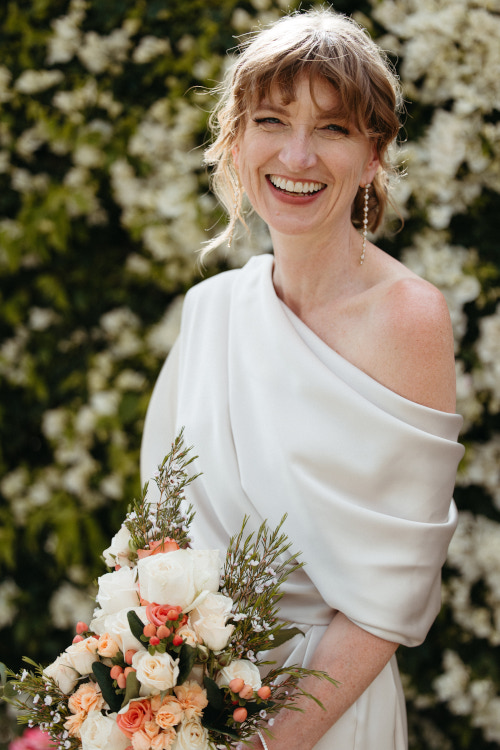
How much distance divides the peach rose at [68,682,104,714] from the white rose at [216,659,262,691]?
20 cm

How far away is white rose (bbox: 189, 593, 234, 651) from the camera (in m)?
1.22

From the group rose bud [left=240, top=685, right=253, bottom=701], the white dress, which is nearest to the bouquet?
rose bud [left=240, top=685, right=253, bottom=701]

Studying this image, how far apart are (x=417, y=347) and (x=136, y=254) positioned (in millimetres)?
1657

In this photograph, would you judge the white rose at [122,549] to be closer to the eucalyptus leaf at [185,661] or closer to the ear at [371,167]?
the eucalyptus leaf at [185,661]

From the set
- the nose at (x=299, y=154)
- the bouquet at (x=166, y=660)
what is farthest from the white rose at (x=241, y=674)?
the nose at (x=299, y=154)

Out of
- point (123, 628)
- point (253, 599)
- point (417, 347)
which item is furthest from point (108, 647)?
point (417, 347)

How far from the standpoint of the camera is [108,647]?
1263 mm

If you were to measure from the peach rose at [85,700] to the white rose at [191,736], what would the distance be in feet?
0.49

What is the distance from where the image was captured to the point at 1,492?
124 inches

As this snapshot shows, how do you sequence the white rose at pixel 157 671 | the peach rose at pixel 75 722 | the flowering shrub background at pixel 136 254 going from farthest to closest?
the flowering shrub background at pixel 136 254
the peach rose at pixel 75 722
the white rose at pixel 157 671

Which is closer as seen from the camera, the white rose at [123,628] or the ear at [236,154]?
the white rose at [123,628]

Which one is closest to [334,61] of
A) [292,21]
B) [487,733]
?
[292,21]

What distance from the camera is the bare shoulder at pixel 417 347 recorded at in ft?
5.06

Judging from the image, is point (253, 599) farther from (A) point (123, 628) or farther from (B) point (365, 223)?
(B) point (365, 223)
